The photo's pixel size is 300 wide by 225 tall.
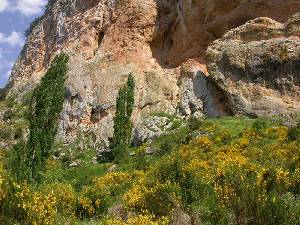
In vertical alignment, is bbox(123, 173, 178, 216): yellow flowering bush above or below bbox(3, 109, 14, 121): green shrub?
below

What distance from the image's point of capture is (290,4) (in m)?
32.1

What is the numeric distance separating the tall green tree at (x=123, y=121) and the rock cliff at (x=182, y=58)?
1.71 metres

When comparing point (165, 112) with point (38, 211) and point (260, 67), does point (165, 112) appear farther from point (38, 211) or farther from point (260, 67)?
point (38, 211)

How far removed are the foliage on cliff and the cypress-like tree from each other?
195 inches

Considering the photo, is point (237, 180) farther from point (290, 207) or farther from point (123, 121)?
point (123, 121)

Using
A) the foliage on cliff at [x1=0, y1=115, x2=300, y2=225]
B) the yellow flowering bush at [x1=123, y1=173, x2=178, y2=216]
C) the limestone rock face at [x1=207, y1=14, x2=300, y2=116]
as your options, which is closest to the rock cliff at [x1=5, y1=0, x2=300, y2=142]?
the limestone rock face at [x1=207, y1=14, x2=300, y2=116]

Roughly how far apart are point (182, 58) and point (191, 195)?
24.0 metres

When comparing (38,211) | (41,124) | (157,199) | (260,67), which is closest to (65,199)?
(157,199)

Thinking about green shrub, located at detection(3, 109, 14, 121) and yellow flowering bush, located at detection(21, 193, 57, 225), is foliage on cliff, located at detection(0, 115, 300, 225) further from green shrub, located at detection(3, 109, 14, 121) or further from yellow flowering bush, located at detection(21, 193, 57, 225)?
green shrub, located at detection(3, 109, 14, 121)

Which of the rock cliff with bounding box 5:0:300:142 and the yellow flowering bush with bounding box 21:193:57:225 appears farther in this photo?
the rock cliff with bounding box 5:0:300:142

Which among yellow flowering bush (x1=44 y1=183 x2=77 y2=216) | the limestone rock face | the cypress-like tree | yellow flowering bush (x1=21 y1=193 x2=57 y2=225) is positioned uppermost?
the limestone rock face

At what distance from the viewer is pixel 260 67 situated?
2933 cm

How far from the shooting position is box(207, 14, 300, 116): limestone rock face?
28328 mm

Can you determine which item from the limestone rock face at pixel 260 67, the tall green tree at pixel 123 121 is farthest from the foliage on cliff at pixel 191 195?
the tall green tree at pixel 123 121
